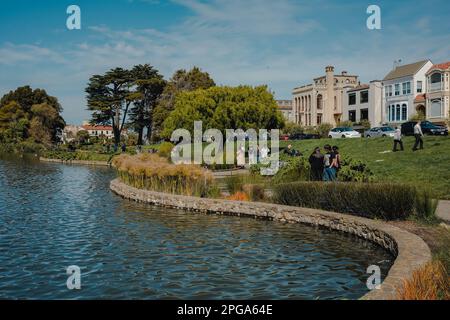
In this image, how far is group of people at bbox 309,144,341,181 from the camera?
17.0 m

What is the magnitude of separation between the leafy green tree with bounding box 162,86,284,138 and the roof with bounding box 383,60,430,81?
2833 centimetres

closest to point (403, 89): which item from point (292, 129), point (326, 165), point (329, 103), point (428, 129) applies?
point (292, 129)

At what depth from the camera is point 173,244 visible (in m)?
11.5

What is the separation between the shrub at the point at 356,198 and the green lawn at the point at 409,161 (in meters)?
1.76

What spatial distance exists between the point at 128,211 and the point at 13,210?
4235 mm

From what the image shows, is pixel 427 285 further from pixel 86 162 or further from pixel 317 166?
pixel 86 162

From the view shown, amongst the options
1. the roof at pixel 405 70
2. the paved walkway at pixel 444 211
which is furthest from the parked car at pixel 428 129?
the roof at pixel 405 70

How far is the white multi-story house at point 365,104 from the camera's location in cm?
6706

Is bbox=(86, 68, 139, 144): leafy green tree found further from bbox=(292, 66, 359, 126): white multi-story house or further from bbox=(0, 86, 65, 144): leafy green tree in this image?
bbox=(292, 66, 359, 126): white multi-story house

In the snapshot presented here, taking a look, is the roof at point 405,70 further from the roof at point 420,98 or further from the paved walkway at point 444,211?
the paved walkway at point 444,211

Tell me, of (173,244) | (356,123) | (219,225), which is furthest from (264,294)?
(356,123)

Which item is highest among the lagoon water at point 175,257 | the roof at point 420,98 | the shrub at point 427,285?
the roof at point 420,98

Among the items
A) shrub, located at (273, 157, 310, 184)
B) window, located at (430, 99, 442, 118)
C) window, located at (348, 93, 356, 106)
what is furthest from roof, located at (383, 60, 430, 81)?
shrub, located at (273, 157, 310, 184)
